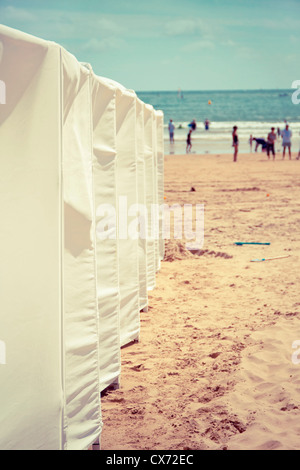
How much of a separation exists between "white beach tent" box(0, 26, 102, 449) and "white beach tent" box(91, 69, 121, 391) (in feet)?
3.24

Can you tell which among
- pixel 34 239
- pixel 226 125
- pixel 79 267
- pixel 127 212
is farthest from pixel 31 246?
pixel 226 125

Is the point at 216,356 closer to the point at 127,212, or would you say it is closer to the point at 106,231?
the point at 127,212

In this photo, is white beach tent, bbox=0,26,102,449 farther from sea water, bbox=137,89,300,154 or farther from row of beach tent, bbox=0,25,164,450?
sea water, bbox=137,89,300,154

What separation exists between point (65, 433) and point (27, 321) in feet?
2.14

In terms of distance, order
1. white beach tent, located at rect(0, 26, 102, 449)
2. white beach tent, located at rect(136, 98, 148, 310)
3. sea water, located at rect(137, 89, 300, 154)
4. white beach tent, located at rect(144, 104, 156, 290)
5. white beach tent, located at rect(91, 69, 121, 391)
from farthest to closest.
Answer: sea water, located at rect(137, 89, 300, 154), white beach tent, located at rect(144, 104, 156, 290), white beach tent, located at rect(136, 98, 148, 310), white beach tent, located at rect(91, 69, 121, 391), white beach tent, located at rect(0, 26, 102, 449)

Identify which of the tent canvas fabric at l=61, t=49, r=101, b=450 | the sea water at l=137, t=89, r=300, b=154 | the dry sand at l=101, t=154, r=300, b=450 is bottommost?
the dry sand at l=101, t=154, r=300, b=450

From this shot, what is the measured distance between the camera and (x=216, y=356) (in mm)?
4941

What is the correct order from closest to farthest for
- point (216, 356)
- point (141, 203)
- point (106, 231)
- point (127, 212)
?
point (106, 231), point (216, 356), point (127, 212), point (141, 203)

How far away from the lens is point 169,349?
5.19m

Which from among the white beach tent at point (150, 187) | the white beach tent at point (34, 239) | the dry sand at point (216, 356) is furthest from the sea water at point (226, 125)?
the white beach tent at point (34, 239)

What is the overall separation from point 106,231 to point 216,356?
65.0 inches

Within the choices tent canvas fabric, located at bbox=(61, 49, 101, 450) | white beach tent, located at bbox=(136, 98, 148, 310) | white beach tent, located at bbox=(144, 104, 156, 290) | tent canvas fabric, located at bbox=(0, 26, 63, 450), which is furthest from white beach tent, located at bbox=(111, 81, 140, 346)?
tent canvas fabric, located at bbox=(0, 26, 63, 450)

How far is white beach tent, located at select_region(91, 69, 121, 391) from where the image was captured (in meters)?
3.94

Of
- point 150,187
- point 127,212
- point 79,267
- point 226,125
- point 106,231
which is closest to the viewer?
point 79,267
